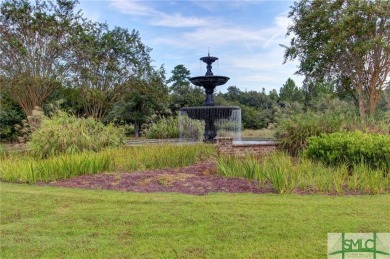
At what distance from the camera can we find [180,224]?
3.97 meters

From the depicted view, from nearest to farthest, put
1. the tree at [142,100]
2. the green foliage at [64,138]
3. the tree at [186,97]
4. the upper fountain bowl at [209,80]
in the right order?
1. the green foliage at [64,138]
2. the upper fountain bowl at [209,80]
3. the tree at [142,100]
4. the tree at [186,97]

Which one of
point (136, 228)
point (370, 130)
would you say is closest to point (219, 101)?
point (370, 130)

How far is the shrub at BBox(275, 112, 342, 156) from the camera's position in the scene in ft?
34.4

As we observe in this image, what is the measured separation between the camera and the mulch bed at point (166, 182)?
5891mm

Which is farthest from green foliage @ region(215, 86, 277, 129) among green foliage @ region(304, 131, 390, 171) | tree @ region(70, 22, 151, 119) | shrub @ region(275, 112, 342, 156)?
green foliage @ region(304, 131, 390, 171)

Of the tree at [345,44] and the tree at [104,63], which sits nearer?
the tree at [345,44]

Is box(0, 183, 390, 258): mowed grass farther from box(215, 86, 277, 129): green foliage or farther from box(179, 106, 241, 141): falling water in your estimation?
box(215, 86, 277, 129): green foliage

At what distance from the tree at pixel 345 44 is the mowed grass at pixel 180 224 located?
48.8 ft

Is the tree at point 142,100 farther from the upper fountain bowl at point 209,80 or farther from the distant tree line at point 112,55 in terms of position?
the upper fountain bowl at point 209,80

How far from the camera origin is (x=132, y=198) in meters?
5.21

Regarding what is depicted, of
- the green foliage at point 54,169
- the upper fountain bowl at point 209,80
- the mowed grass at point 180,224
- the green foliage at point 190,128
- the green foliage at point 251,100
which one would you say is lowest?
the mowed grass at point 180,224

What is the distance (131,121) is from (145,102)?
2.16 meters

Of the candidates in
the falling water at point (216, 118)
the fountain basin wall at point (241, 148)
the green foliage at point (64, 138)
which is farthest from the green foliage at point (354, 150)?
the green foliage at point (64, 138)

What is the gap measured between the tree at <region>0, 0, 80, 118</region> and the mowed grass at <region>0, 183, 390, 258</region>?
49.5 ft
